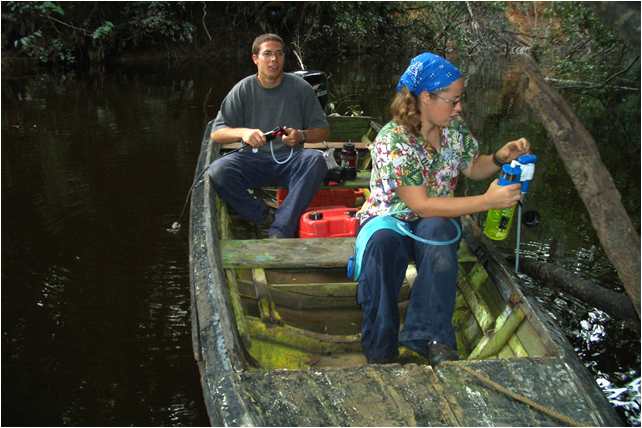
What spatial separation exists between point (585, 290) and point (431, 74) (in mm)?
2030

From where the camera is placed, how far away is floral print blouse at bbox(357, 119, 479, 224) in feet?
10.7

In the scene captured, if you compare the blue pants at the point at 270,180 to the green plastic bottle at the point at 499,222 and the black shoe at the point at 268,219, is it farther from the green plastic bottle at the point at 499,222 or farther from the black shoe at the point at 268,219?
the green plastic bottle at the point at 499,222

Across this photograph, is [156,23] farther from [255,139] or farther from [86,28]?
[255,139]

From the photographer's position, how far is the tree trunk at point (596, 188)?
2.34 m

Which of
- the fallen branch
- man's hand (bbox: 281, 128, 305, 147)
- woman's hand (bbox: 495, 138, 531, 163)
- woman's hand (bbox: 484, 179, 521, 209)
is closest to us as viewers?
the fallen branch

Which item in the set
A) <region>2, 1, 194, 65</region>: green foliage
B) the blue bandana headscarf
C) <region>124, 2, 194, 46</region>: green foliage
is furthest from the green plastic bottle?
<region>124, 2, 194, 46</region>: green foliage

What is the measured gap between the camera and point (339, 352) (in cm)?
373

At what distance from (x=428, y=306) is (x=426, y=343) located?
176 millimetres

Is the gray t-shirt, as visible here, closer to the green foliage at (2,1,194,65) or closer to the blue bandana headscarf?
the blue bandana headscarf

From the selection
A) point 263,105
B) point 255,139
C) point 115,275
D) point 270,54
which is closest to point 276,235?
point 255,139

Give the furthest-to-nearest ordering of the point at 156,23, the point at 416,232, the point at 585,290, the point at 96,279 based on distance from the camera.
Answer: the point at 156,23 → the point at 96,279 → the point at 585,290 → the point at 416,232

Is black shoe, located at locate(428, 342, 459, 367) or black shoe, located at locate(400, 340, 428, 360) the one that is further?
black shoe, located at locate(400, 340, 428, 360)

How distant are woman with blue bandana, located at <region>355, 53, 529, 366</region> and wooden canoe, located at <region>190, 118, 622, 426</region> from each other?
28cm

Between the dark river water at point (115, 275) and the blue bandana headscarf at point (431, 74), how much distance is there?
7.41ft
